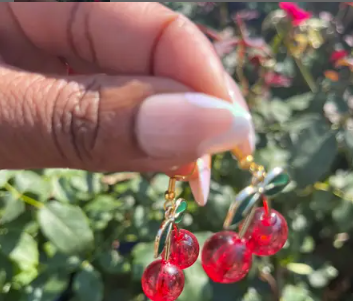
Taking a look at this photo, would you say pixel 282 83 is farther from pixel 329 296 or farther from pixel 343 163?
pixel 329 296

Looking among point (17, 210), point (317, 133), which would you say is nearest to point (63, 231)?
point (17, 210)

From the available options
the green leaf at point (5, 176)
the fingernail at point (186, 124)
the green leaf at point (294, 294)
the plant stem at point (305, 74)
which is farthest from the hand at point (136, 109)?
the plant stem at point (305, 74)

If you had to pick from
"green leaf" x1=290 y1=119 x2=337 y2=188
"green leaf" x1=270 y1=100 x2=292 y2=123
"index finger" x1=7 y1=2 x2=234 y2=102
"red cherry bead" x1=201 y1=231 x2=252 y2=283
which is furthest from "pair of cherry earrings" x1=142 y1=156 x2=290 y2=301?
"green leaf" x1=270 y1=100 x2=292 y2=123

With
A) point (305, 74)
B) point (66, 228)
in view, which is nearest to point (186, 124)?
point (66, 228)

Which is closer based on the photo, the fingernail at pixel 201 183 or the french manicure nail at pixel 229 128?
the french manicure nail at pixel 229 128

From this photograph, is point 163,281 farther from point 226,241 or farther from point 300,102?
point 300,102

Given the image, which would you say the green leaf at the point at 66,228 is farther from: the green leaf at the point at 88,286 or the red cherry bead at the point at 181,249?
the red cherry bead at the point at 181,249

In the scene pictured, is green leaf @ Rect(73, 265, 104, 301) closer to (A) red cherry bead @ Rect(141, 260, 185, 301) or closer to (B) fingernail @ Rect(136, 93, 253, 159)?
(A) red cherry bead @ Rect(141, 260, 185, 301)
